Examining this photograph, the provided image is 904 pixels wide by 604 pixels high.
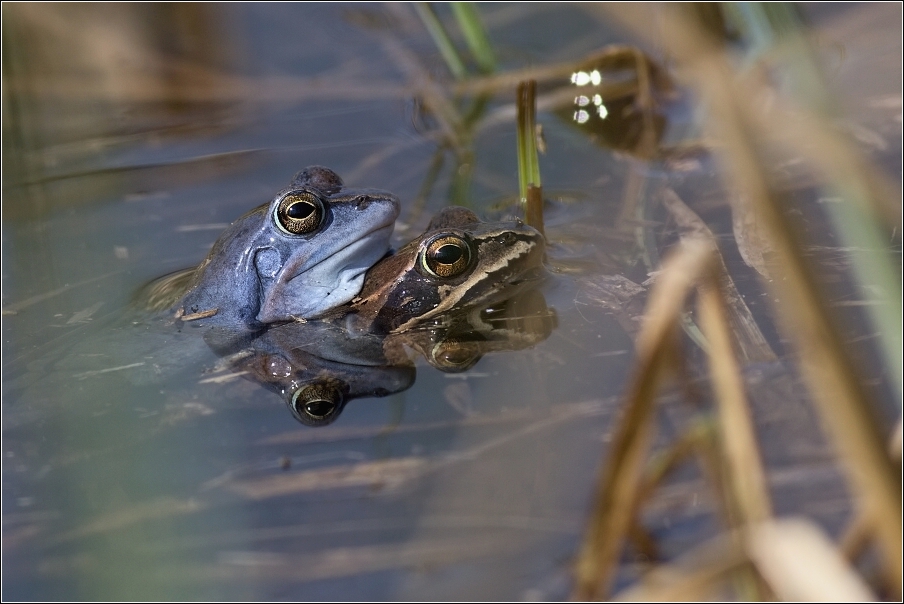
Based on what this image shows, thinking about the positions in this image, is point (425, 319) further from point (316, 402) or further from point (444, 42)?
point (444, 42)

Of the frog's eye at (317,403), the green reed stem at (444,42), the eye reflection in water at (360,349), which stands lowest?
the frog's eye at (317,403)

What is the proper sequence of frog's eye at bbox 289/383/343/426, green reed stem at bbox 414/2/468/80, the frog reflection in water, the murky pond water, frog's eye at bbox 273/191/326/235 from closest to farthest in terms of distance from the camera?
the murky pond water → frog's eye at bbox 289/383/343/426 → the frog reflection in water → frog's eye at bbox 273/191/326/235 → green reed stem at bbox 414/2/468/80

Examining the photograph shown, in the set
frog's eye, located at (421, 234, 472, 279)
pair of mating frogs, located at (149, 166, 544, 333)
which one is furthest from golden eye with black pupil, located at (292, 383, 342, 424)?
frog's eye, located at (421, 234, 472, 279)

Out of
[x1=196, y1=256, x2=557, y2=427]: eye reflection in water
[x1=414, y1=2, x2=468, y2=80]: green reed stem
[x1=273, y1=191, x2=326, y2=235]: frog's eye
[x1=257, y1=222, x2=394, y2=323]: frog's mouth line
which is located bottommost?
[x1=196, y1=256, x2=557, y2=427]: eye reflection in water

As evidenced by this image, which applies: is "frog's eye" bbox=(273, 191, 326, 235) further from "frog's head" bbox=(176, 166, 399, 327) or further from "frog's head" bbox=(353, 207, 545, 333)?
"frog's head" bbox=(353, 207, 545, 333)

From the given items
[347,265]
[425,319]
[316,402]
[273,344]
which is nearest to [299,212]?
[347,265]

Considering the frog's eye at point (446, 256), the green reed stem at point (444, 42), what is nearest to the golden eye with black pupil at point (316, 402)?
the frog's eye at point (446, 256)

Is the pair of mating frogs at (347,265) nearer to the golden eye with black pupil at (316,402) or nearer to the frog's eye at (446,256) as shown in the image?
the frog's eye at (446,256)

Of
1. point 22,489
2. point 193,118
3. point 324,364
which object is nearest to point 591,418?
point 324,364
